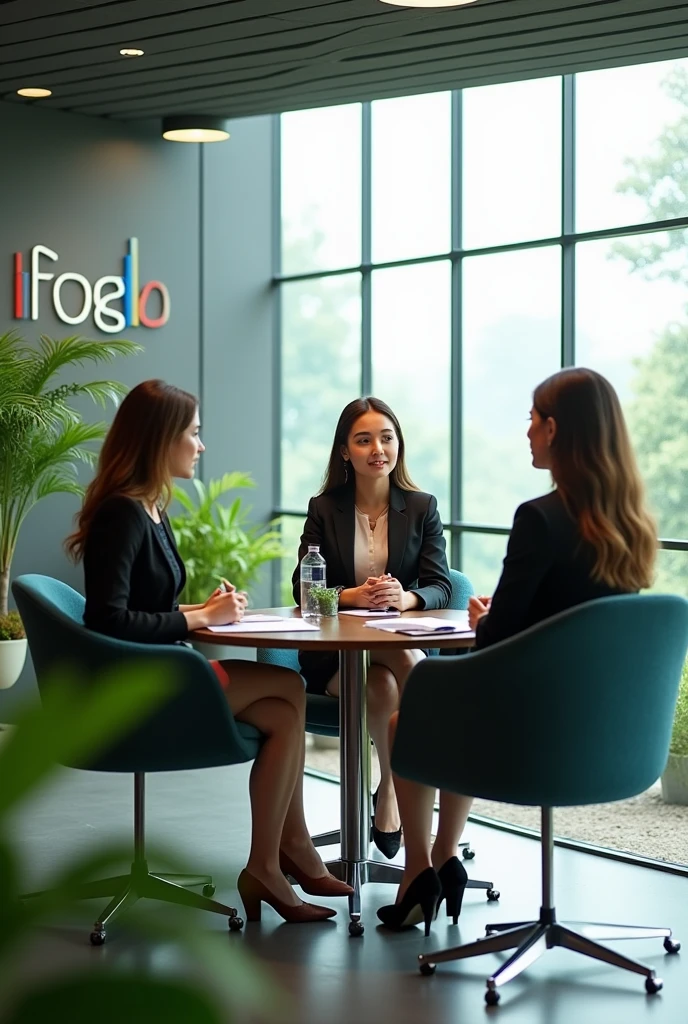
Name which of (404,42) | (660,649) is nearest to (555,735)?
(660,649)

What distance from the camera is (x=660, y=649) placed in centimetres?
300

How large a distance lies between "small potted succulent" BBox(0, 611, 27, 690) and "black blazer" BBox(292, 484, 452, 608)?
2.29m

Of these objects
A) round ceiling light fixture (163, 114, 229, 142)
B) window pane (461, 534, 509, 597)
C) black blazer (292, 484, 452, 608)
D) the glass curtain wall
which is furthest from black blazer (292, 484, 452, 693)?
round ceiling light fixture (163, 114, 229, 142)

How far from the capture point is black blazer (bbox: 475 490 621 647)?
119 inches

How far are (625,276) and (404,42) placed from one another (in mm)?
1416

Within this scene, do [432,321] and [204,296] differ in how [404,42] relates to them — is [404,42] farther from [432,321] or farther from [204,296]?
[204,296]

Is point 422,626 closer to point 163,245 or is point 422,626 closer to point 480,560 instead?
point 480,560

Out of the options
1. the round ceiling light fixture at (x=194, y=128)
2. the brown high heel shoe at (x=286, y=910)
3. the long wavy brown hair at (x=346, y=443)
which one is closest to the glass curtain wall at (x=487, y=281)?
the round ceiling light fixture at (x=194, y=128)

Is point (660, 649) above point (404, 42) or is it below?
below

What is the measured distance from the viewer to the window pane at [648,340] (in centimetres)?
540

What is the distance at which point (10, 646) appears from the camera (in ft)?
19.7

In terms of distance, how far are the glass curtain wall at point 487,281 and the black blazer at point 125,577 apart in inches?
85.0

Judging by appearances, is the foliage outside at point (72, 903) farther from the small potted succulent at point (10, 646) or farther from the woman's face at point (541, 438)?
the small potted succulent at point (10, 646)

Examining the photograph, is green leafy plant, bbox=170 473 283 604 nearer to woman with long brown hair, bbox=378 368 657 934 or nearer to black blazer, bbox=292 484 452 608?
black blazer, bbox=292 484 452 608
